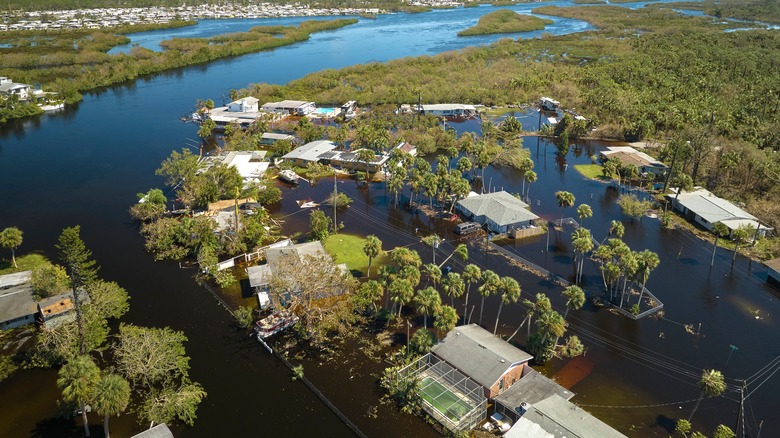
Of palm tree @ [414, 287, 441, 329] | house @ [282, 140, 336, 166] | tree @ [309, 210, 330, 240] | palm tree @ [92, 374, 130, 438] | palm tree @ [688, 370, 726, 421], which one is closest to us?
palm tree @ [92, 374, 130, 438]

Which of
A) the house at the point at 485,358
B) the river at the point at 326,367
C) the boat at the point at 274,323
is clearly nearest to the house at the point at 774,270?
the river at the point at 326,367

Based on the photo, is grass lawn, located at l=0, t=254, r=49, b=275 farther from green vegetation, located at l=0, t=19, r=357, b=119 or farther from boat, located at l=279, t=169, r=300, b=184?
green vegetation, located at l=0, t=19, r=357, b=119

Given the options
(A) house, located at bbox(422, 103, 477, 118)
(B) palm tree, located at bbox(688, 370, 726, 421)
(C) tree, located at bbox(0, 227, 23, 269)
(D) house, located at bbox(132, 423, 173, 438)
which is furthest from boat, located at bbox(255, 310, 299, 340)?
(A) house, located at bbox(422, 103, 477, 118)

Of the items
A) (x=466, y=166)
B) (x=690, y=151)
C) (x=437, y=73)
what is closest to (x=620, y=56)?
(x=437, y=73)

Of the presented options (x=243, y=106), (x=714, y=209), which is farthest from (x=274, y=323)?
(x=243, y=106)

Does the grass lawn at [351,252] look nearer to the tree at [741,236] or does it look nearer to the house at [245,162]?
the house at [245,162]
